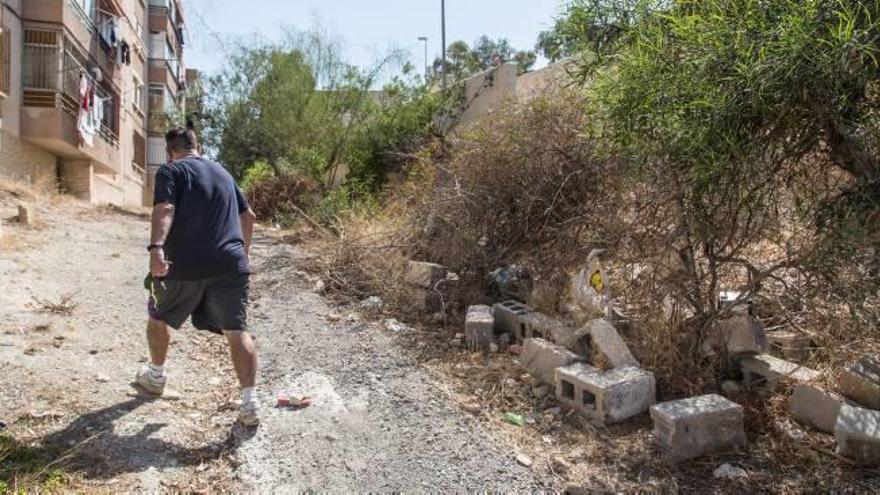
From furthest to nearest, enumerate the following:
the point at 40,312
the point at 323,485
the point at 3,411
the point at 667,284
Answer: the point at 40,312
the point at 667,284
the point at 3,411
the point at 323,485

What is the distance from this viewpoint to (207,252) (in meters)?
3.25

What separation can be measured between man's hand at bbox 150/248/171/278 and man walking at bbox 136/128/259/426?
2cm

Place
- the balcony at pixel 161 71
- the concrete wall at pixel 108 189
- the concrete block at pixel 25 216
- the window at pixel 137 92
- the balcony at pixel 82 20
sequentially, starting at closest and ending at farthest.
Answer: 1. the concrete block at pixel 25 216
2. the balcony at pixel 82 20
3. the concrete wall at pixel 108 189
4. the window at pixel 137 92
5. the balcony at pixel 161 71

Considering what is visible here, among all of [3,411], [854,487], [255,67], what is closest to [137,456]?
[3,411]

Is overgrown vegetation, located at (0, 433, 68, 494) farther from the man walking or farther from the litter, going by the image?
the litter

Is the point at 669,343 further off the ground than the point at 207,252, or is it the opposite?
the point at 207,252

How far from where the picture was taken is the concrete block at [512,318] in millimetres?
5070

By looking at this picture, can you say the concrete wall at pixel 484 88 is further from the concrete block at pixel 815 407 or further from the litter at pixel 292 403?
the concrete block at pixel 815 407

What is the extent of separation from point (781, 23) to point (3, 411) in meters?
4.08

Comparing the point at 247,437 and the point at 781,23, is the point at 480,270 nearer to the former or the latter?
the point at 247,437

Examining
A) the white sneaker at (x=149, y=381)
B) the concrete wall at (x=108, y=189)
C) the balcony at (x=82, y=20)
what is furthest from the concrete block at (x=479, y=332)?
the concrete wall at (x=108, y=189)

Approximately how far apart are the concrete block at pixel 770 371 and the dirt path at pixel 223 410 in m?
1.75

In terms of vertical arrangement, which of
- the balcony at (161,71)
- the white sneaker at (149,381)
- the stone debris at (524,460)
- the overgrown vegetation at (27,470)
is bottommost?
the stone debris at (524,460)

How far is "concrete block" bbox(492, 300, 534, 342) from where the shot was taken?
5.07 m
